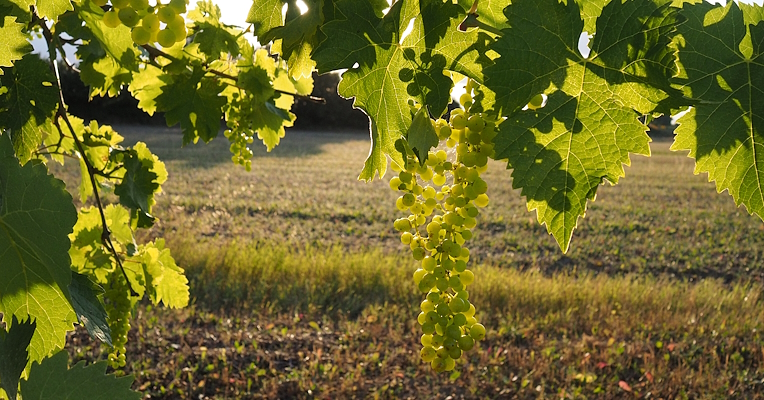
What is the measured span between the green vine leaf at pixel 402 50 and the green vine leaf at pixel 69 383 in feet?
1.58

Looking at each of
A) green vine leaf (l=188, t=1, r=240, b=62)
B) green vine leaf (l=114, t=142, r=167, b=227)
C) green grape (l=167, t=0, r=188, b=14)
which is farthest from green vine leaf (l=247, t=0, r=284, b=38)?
green vine leaf (l=114, t=142, r=167, b=227)

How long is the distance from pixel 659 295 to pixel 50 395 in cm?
653

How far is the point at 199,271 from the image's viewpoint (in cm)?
658

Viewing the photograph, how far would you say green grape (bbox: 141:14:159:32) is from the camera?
0.93 meters

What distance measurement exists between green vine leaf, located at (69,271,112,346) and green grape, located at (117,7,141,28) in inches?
20.2

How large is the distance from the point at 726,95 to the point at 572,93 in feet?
0.72

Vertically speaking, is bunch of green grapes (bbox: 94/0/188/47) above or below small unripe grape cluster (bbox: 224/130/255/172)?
above

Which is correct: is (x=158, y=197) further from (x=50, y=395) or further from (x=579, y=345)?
(x=50, y=395)

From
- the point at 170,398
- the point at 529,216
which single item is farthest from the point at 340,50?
the point at 529,216

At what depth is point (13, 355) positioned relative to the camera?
80 cm

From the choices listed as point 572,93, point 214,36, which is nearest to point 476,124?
point 572,93

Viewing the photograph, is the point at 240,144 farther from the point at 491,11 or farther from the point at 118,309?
the point at 491,11

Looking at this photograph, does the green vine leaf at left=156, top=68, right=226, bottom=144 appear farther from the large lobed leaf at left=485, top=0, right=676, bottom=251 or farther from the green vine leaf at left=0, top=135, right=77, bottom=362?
the large lobed leaf at left=485, top=0, right=676, bottom=251

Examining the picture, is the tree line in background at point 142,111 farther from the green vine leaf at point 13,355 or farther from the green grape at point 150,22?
the green vine leaf at point 13,355
